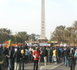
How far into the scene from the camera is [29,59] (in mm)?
25453

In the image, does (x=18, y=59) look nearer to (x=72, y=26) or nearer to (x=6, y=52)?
(x=6, y=52)

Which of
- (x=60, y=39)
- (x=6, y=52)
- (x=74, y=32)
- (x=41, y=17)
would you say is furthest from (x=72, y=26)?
(x=6, y=52)

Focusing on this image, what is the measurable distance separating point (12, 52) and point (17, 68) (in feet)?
3.13

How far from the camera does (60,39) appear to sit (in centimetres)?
8769

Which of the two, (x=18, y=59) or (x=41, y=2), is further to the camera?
→ (x=41, y=2)

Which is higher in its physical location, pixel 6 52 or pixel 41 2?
pixel 41 2

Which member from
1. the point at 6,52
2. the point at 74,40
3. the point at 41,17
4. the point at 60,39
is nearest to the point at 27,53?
the point at 6,52

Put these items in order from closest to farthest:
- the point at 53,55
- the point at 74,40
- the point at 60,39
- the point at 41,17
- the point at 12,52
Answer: the point at 12,52
the point at 53,55
the point at 74,40
the point at 60,39
the point at 41,17

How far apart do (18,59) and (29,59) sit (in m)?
11.6

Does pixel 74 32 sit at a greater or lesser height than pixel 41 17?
lesser

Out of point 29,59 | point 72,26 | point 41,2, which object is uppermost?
point 41,2

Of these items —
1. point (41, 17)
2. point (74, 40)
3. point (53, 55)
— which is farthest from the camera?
point (41, 17)

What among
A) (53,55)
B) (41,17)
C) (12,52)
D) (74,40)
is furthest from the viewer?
(41,17)

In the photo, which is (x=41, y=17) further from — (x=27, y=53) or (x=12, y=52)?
(x=12, y=52)
